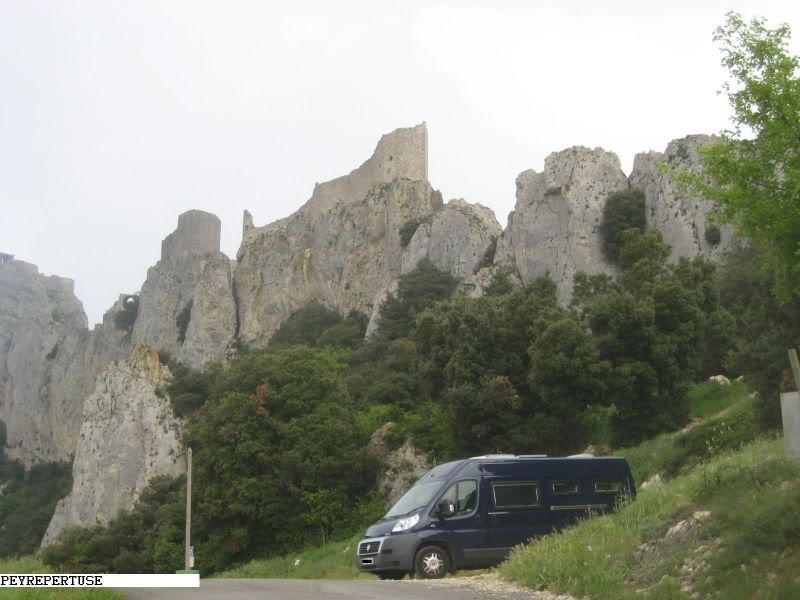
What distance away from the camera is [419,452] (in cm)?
3384

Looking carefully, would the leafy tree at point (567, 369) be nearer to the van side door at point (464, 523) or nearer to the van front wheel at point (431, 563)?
the van side door at point (464, 523)

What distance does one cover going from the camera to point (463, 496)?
48.1 feet

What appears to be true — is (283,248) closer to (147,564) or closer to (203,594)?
(147,564)

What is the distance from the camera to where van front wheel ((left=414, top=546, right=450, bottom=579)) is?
1404 centimetres

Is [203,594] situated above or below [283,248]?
below

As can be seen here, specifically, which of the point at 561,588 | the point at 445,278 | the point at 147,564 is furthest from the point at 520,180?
the point at 561,588

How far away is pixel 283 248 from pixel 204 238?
16277 millimetres

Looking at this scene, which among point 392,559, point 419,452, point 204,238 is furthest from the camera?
point 204,238

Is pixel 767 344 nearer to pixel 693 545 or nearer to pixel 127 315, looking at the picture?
pixel 693 545

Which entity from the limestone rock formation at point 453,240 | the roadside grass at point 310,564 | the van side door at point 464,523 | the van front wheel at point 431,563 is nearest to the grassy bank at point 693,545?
the van side door at point 464,523

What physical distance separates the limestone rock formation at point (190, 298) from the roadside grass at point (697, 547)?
206 feet

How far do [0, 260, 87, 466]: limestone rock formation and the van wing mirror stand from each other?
250ft

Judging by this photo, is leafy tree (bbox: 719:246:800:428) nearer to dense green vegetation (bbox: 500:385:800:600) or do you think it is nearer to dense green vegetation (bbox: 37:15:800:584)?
dense green vegetation (bbox: 37:15:800:584)

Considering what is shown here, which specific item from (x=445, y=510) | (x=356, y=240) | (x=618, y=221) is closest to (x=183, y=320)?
(x=356, y=240)
